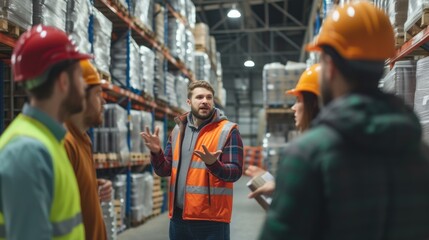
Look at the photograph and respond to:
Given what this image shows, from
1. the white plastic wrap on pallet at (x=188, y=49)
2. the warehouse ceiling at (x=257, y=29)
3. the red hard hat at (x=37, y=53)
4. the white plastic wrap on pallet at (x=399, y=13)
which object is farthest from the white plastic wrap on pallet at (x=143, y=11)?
the warehouse ceiling at (x=257, y=29)

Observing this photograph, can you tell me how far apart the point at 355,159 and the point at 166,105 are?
348 inches

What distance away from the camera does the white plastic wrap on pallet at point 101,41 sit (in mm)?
6434

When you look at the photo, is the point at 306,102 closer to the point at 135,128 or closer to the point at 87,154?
the point at 87,154

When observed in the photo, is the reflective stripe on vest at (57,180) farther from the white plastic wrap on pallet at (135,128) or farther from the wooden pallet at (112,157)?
the white plastic wrap on pallet at (135,128)

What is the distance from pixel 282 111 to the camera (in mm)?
10852

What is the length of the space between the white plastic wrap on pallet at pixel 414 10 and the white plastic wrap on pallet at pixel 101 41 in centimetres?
405

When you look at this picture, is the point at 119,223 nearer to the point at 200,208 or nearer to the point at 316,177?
the point at 200,208

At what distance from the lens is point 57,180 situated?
1813 mm

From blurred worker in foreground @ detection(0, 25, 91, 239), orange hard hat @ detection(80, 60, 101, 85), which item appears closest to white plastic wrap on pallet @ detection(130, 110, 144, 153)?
orange hard hat @ detection(80, 60, 101, 85)

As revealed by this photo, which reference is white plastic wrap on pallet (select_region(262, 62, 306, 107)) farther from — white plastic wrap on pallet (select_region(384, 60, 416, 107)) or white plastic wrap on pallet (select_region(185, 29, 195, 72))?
white plastic wrap on pallet (select_region(384, 60, 416, 107))

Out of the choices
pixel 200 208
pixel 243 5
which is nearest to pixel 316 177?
pixel 200 208

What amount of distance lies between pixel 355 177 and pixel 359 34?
1.67ft

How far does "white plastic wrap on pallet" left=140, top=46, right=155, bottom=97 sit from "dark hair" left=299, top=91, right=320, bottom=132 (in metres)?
6.15

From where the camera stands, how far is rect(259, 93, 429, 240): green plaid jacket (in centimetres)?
142
